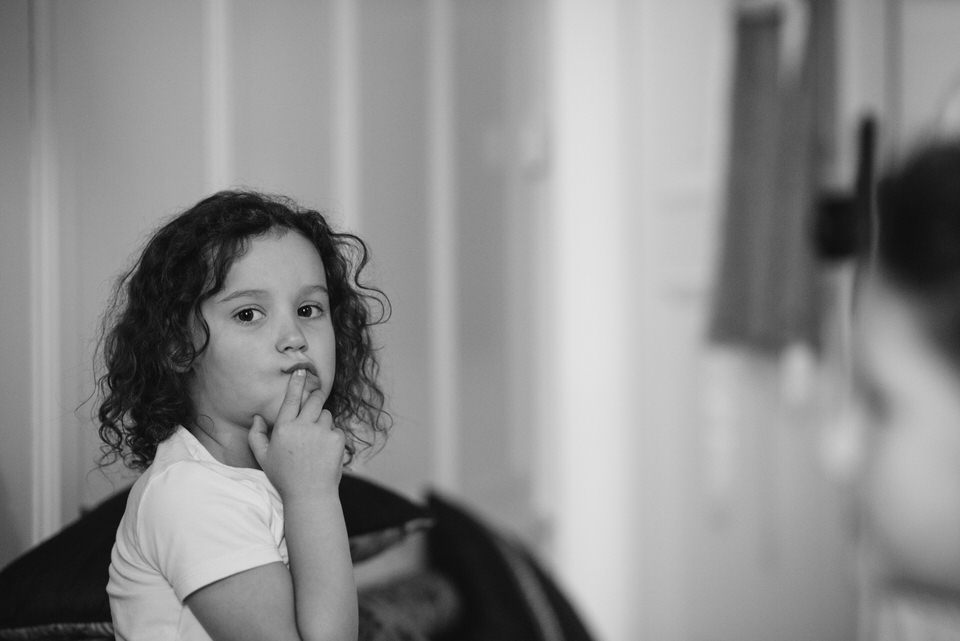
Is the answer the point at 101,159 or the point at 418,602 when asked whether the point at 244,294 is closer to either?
the point at 101,159

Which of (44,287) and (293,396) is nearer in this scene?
(293,396)

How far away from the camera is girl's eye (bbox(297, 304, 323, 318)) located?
541 millimetres

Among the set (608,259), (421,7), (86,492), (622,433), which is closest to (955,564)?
(622,433)

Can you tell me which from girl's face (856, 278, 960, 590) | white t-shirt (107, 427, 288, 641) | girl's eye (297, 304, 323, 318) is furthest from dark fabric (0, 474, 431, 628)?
girl's face (856, 278, 960, 590)

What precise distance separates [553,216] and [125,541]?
5.56ft

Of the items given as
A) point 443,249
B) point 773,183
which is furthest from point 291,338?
point 773,183

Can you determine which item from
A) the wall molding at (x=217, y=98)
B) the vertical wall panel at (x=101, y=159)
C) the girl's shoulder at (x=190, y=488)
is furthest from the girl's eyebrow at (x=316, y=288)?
the wall molding at (x=217, y=98)

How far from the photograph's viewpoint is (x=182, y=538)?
0.49 meters

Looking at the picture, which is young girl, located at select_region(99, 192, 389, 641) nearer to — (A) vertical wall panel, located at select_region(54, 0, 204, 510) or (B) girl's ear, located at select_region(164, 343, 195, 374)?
(B) girl's ear, located at select_region(164, 343, 195, 374)

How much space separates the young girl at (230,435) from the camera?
19.4 inches

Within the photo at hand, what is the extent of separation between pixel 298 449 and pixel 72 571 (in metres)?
0.23

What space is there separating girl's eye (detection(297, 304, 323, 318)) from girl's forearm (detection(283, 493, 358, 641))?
0.11 m

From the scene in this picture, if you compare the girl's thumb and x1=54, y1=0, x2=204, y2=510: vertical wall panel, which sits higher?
x1=54, y1=0, x2=204, y2=510: vertical wall panel

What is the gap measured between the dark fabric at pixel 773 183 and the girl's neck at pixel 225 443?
5.45 feet
